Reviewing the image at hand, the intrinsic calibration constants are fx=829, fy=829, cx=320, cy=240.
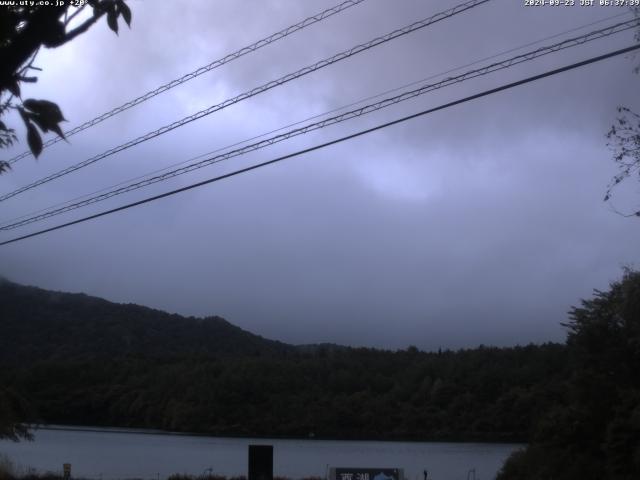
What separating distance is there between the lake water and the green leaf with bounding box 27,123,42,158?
36139 mm

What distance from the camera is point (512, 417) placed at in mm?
54219

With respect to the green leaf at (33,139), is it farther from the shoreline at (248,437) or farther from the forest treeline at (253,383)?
the shoreline at (248,437)

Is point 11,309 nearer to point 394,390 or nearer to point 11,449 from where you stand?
point 11,449

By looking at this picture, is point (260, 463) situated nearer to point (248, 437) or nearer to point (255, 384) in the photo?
point (255, 384)

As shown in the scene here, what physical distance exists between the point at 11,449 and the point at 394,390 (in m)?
28.5

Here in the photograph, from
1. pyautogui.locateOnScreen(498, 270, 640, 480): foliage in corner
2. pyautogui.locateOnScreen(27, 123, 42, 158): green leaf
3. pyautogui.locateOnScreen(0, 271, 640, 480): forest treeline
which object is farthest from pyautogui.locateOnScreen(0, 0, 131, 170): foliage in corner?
pyautogui.locateOnScreen(0, 271, 640, 480): forest treeline

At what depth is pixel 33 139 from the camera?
4.66 metres

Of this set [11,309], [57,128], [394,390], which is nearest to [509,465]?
[394,390]

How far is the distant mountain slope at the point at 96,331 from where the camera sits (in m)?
63.0

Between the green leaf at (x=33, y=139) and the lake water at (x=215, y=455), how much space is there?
36.1m

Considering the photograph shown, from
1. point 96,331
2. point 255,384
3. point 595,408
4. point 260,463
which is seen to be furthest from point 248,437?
point 260,463

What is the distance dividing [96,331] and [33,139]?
7310cm

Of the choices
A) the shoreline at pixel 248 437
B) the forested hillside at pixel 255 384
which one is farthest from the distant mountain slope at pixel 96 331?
the shoreline at pixel 248 437

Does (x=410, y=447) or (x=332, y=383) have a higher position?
(x=332, y=383)
